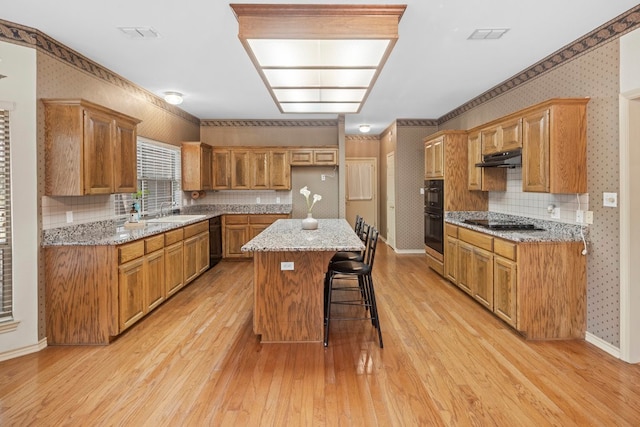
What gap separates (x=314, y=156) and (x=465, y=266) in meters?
3.37

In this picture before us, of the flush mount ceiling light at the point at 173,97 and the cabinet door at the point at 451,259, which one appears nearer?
the cabinet door at the point at 451,259

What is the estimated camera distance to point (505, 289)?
11.0ft

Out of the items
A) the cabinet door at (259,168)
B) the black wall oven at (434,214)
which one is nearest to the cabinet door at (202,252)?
the cabinet door at (259,168)

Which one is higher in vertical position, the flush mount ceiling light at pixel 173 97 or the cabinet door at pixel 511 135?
the flush mount ceiling light at pixel 173 97

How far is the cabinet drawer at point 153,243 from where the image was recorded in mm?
3559

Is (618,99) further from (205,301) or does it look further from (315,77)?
(205,301)

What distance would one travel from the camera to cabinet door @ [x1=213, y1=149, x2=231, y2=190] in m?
6.45

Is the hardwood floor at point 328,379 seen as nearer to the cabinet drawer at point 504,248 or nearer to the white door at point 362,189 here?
the cabinet drawer at point 504,248

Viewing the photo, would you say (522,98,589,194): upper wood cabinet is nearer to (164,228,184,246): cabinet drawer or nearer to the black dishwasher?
(164,228,184,246): cabinet drawer

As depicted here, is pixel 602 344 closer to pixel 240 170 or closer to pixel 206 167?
pixel 240 170

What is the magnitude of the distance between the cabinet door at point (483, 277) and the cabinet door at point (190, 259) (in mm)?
3603

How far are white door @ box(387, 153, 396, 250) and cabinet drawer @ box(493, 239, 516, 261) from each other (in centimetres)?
364

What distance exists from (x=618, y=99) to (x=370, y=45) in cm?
201

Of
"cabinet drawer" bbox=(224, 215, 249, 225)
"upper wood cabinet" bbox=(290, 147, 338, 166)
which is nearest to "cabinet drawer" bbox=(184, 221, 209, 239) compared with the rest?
"cabinet drawer" bbox=(224, 215, 249, 225)
